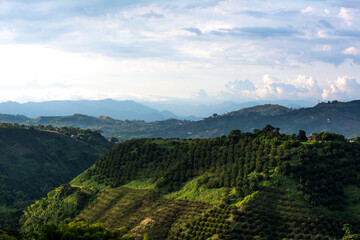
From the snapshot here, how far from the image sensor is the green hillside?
75.2 meters

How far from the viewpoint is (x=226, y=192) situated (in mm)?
88438

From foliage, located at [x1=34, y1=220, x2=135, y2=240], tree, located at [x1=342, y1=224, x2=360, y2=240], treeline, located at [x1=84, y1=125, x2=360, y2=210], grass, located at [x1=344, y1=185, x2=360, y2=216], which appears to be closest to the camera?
foliage, located at [x1=34, y1=220, x2=135, y2=240]

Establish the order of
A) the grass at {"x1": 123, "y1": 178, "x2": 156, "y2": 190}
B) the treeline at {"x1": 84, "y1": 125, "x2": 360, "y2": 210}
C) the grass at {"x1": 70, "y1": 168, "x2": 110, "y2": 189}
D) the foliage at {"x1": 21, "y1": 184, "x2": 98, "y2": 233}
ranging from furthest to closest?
the grass at {"x1": 70, "y1": 168, "x2": 110, "y2": 189}
the foliage at {"x1": 21, "y1": 184, "x2": 98, "y2": 233}
the grass at {"x1": 123, "y1": 178, "x2": 156, "y2": 190}
the treeline at {"x1": 84, "y1": 125, "x2": 360, "y2": 210}

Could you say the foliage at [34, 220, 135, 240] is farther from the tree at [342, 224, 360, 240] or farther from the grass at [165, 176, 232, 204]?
the tree at [342, 224, 360, 240]

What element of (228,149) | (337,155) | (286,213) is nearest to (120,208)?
(228,149)

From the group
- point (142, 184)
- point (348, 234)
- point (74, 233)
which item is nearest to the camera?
point (74, 233)

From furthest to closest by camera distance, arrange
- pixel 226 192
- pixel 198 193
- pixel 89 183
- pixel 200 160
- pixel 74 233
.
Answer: pixel 89 183, pixel 200 160, pixel 198 193, pixel 226 192, pixel 74 233

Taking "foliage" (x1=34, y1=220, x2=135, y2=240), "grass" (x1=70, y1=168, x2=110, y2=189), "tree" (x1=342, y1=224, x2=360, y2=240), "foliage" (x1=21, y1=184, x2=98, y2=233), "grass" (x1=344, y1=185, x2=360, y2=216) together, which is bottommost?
"foliage" (x1=21, y1=184, x2=98, y2=233)

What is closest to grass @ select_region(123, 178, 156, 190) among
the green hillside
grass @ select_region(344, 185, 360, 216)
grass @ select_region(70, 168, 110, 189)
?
the green hillside

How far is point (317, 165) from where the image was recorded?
89125mm

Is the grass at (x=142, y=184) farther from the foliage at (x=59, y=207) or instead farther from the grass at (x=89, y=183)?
the foliage at (x=59, y=207)

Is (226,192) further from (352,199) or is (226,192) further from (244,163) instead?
(352,199)

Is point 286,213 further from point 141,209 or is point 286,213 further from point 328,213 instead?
point 141,209

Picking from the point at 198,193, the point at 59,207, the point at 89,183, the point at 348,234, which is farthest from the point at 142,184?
the point at 348,234
